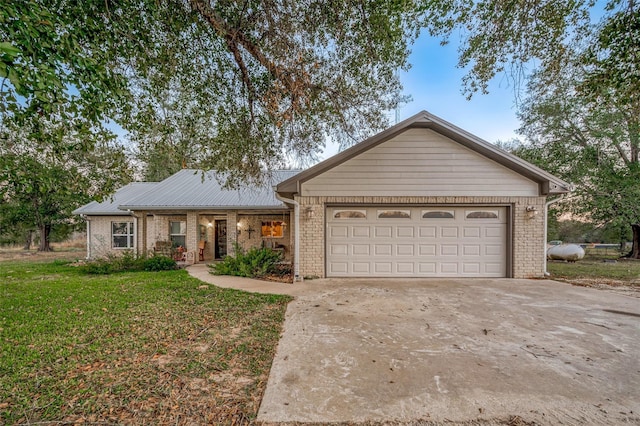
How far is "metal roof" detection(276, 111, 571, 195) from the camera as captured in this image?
7734 millimetres

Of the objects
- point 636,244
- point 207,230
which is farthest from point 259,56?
point 636,244

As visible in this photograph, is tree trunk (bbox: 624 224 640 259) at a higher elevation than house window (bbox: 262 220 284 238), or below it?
below

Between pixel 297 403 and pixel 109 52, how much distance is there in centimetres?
507

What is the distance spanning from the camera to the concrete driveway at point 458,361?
95.0 inches

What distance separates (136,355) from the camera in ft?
11.3

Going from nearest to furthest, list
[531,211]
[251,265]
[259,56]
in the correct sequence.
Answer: [259,56], [531,211], [251,265]

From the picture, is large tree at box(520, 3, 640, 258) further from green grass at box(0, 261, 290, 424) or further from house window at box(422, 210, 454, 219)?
green grass at box(0, 261, 290, 424)

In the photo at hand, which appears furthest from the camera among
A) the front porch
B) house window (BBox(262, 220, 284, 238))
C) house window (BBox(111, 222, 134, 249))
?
house window (BBox(111, 222, 134, 249))

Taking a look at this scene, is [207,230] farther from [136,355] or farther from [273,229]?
[136,355]

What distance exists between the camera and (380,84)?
6.36 meters

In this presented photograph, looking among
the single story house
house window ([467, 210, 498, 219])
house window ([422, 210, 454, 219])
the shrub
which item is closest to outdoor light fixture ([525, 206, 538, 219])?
the single story house

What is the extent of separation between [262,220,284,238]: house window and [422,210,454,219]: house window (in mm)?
6254

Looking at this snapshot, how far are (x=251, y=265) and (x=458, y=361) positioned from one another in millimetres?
6587

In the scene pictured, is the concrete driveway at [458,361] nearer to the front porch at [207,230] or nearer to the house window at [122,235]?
the front porch at [207,230]
